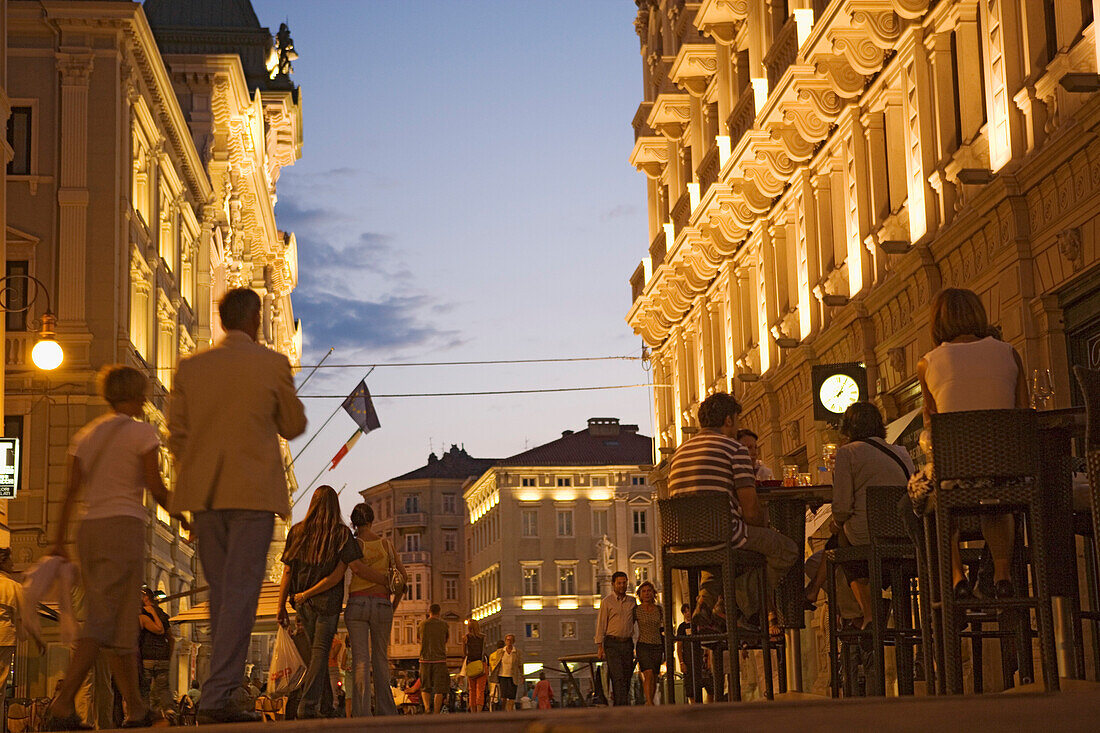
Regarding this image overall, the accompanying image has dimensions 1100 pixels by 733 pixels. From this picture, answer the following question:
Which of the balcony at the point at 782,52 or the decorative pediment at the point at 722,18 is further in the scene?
the decorative pediment at the point at 722,18

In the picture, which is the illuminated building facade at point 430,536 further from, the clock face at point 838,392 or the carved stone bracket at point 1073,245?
the carved stone bracket at point 1073,245

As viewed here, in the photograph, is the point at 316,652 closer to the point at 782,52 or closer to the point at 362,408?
the point at 782,52

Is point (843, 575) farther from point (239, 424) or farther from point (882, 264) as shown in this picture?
point (882, 264)

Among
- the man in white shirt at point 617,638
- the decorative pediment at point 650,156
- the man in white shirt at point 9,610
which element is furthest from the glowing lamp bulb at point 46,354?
the decorative pediment at point 650,156

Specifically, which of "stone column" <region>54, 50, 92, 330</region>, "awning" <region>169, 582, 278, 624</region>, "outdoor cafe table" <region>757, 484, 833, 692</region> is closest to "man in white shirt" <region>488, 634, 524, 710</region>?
"awning" <region>169, 582, 278, 624</region>

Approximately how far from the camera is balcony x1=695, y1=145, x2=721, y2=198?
109 feet

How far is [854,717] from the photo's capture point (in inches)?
209

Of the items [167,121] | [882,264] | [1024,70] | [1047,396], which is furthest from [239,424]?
[167,121]

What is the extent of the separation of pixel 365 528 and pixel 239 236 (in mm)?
52775

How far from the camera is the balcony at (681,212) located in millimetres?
37094

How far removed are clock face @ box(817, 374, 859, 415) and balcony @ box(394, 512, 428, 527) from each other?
118386 mm

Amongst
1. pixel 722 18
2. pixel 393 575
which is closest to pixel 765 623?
pixel 393 575

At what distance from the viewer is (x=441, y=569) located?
138 metres

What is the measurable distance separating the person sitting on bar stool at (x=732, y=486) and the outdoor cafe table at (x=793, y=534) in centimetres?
33
